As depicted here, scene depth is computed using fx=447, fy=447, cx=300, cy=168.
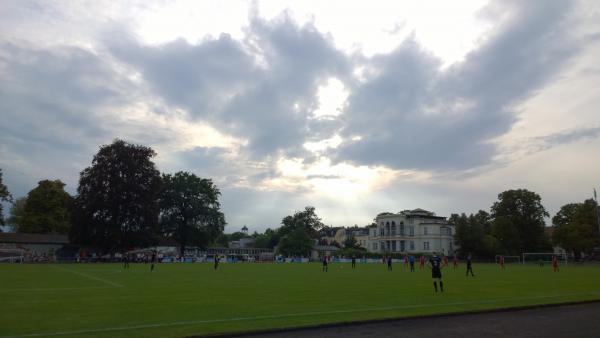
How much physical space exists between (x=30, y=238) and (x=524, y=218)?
9271 centimetres

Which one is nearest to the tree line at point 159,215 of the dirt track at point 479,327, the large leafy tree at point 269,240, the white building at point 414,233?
the white building at point 414,233

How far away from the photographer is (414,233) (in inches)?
4456

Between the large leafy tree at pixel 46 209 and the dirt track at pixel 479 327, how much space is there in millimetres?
84616

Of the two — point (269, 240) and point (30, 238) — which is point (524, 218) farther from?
point (30, 238)

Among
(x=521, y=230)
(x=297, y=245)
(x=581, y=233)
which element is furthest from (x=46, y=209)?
(x=581, y=233)

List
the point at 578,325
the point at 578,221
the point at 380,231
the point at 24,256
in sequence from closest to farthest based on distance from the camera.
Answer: the point at 578,325 < the point at 24,256 < the point at 578,221 < the point at 380,231

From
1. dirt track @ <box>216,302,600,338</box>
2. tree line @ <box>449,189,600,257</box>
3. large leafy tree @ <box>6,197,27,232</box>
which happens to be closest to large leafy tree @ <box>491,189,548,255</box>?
tree line @ <box>449,189,600,257</box>

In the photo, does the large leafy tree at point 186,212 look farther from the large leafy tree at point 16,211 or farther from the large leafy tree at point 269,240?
the large leafy tree at point 269,240

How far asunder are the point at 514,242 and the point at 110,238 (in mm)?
73904

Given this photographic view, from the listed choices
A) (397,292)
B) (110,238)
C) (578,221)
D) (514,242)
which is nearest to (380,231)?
(514,242)

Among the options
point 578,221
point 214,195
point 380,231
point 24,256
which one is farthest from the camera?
point 380,231

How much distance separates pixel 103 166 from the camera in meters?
70.1

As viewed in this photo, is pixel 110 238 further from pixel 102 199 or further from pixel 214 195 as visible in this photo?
pixel 214 195

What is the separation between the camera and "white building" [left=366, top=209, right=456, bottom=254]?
11088 cm
